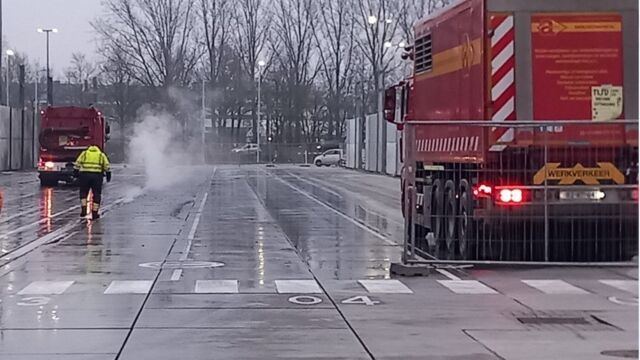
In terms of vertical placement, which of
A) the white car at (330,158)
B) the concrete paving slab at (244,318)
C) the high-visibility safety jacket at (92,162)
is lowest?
the concrete paving slab at (244,318)

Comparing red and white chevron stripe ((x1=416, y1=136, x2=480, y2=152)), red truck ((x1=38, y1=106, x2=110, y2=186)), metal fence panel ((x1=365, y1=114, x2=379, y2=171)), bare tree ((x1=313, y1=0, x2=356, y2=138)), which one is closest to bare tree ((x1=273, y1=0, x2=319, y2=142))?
bare tree ((x1=313, y1=0, x2=356, y2=138))

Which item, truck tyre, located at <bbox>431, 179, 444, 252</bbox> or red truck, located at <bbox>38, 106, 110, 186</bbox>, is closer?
truck tyre, located at <bbox>431, 179, 444, 252</bbox>

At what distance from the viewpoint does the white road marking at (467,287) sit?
43.9ft

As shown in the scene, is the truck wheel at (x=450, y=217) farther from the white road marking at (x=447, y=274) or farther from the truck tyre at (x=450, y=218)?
the white road marking at (x=447, y=274)

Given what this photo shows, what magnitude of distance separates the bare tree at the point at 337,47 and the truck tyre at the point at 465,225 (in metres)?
73.1

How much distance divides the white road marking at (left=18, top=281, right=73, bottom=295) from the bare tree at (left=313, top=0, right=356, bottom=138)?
76019 millimetres

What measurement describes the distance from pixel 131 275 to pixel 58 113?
30181mm

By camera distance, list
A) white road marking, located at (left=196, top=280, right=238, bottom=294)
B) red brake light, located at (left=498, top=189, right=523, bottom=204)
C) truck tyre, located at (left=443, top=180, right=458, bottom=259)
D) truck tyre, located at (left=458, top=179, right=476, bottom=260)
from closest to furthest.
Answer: white road marking, located at (left=196, top=280, right=238, bottom=294) < red brake light, located at (left=498, top=189, right=523, bottom=204) < truck tyre, located at (left=458, top=179, right=476, bottom=260) < truck tyre, located at (left=443, top=180, right=458, bottom=259)

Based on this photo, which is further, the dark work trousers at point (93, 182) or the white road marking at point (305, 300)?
the dark work trousers at point (93, 182)

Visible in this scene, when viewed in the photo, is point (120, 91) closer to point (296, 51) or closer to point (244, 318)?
point (296, 51)

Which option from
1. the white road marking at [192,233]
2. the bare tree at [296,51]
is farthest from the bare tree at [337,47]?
the white road marking at [192,233]

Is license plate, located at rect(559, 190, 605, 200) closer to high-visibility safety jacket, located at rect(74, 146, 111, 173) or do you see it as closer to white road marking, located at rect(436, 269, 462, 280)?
white road marking, located at rect(436, 269, 462, 280)

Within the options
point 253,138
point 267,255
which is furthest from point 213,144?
point 267,255

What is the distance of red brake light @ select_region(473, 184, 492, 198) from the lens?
51.3ft
